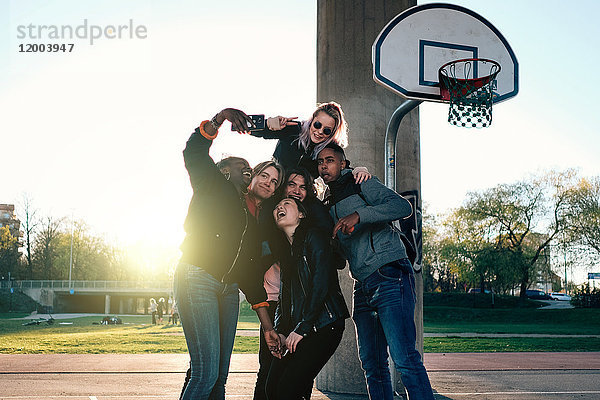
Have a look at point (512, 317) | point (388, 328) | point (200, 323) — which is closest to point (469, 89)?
point (388, 328)

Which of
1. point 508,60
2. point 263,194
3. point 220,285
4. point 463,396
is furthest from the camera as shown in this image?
point 463,396

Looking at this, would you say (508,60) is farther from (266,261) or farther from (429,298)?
(429,298)

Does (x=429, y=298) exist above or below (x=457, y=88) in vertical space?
below

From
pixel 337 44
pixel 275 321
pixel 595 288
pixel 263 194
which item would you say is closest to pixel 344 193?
pixel 263 194

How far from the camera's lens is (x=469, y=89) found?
5.82 metres

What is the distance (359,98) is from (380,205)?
3413 mm

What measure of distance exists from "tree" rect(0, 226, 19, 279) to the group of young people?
68.8m

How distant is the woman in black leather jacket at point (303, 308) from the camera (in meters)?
3.63

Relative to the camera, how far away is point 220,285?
12.4ft

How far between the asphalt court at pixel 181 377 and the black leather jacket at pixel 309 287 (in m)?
3.03

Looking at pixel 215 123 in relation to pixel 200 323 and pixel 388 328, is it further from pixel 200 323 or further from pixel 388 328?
pixel 388 328

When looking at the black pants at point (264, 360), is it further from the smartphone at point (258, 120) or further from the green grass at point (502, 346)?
the green grass at point (502, 346)

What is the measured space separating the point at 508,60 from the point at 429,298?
139 ft

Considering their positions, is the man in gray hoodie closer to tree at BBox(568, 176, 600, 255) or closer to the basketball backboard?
the basketball backboard
